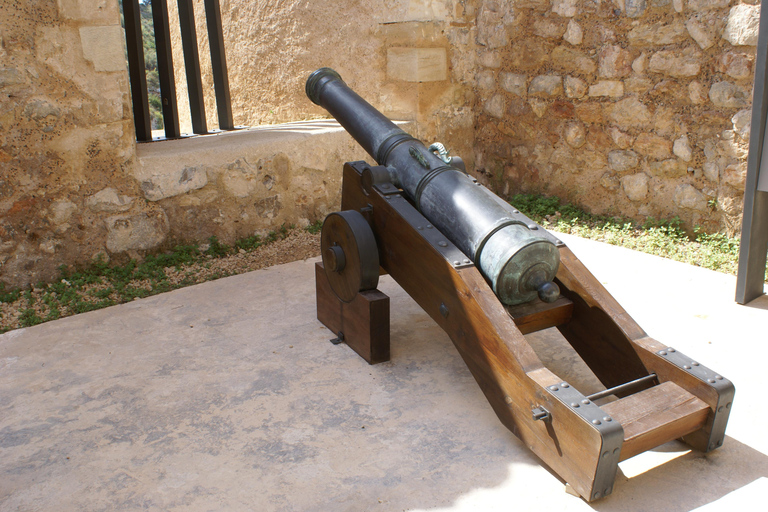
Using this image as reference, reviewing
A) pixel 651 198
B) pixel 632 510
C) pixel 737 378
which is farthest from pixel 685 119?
pixel 632 510

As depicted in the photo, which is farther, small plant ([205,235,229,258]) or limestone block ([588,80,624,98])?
limestone block ([588,80,624,98])

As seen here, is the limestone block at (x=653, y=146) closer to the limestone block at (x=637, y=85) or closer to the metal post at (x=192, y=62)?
the limestone block at (x=637, y=85)

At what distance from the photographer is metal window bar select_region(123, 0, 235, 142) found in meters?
4.34

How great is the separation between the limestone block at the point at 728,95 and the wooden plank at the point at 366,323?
2.57 m

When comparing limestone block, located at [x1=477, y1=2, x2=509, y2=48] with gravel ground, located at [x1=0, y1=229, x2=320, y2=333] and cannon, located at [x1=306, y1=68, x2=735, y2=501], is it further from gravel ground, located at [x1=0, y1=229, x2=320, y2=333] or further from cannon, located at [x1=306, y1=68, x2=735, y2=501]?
cannon, located at [x1=306, y1=68, x2=735, y2=501]

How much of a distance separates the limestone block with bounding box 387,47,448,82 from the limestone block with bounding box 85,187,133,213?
2253mm

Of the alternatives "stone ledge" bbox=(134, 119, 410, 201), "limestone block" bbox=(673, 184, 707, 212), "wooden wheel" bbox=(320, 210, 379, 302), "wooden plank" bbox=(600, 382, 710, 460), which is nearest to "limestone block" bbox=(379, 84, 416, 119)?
"stone ledge" bbox=(134, 119, 410, 201)

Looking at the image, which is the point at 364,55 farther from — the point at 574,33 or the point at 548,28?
the point at 574,33

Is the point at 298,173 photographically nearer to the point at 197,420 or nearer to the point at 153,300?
the point at 153,300

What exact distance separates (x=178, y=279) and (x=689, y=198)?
10.8ft

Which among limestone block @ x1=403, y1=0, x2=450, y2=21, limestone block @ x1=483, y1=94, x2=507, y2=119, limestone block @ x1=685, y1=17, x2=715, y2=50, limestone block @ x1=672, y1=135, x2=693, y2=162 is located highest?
limestone block @ x1=403, y1=0, x2=450, y2=21

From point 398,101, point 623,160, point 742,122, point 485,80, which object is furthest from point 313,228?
point 742,122

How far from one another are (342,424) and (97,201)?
2.23 metres

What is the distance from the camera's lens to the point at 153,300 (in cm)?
358
